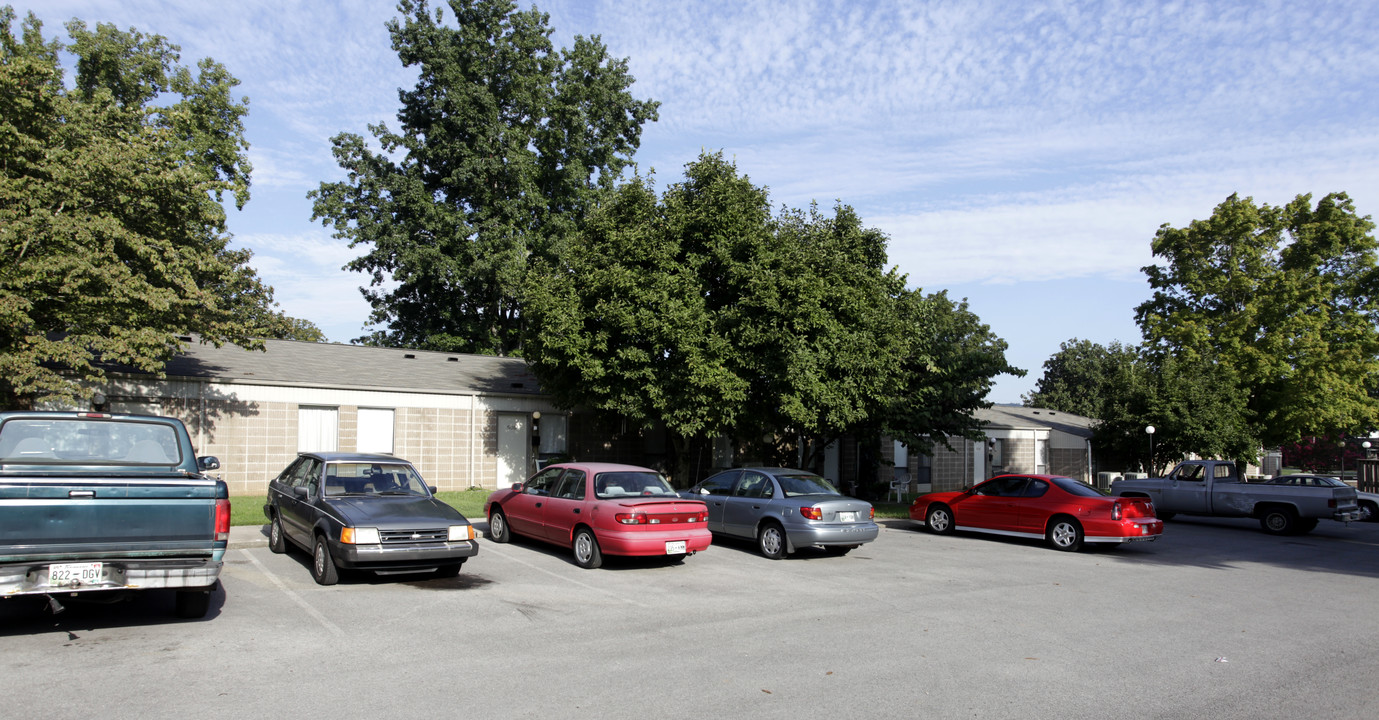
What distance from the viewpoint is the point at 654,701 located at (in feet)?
18.8

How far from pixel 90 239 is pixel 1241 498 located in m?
25.6

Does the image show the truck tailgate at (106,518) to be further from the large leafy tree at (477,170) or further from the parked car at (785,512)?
the large leafy tree at (477,170)

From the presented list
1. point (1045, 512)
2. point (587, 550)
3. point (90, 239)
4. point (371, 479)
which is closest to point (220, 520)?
point (371, 479)

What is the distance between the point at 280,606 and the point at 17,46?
23112 millimetres

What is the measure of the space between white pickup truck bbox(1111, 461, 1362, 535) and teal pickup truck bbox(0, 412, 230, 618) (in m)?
18.8

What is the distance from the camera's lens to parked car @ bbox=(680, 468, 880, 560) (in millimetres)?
12836

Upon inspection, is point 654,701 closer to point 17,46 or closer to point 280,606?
point 280,606

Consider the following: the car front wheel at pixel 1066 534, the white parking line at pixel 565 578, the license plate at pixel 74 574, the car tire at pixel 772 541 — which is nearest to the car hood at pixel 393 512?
the white parking line at pixel 565 578

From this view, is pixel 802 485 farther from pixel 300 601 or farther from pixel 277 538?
pixel 277 538

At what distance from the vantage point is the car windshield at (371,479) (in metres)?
10.6

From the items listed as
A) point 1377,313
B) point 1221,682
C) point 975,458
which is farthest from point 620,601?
point 1377,313

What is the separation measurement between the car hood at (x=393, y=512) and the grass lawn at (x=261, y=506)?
5743mm

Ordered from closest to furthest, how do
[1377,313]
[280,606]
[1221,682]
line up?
[1221,682]
[280,606]
[1377,313]

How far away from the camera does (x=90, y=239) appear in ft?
48.4
